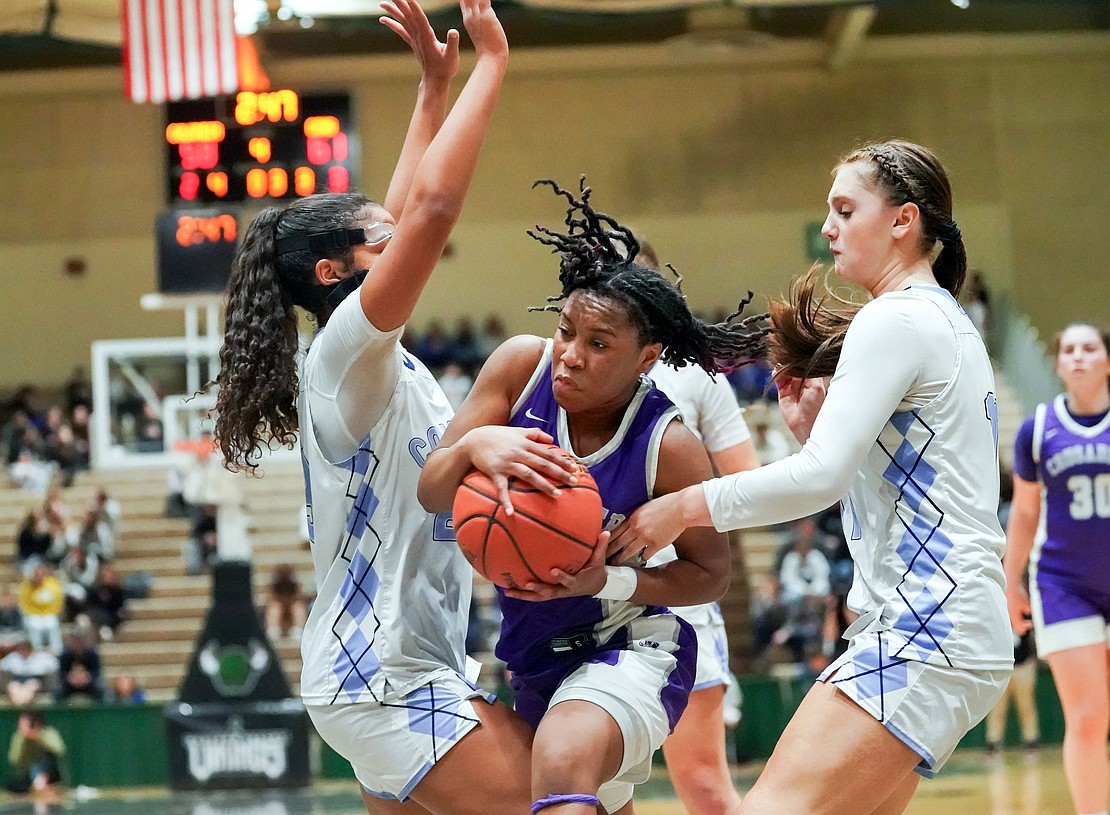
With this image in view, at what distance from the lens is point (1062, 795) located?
7484mm

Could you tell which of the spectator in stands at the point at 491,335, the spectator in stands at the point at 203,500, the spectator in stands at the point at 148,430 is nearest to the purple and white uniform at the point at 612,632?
the spectator in stands at the point at 203,500

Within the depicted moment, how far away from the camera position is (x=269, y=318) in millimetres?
2898

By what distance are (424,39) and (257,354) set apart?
781mm

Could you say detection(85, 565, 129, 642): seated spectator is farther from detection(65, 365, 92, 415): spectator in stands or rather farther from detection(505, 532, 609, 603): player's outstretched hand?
detection(505, 532, 609, 603): player's outstretched hand

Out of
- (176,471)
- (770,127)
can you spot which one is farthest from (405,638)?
(770,127)

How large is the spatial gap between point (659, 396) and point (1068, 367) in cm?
329

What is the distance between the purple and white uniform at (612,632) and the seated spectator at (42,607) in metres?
10.9

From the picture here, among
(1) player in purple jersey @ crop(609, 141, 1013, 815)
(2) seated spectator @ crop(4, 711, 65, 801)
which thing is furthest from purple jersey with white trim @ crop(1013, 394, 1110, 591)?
(2) seated spectator @ crop(4, 711, 65, 801)

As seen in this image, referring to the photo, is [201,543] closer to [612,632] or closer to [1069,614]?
[1069,614]

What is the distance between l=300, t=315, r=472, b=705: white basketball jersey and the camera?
2.70 metres

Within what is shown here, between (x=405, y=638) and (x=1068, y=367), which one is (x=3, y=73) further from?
(x=405, y=638)

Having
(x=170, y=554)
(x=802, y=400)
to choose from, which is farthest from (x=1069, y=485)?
(x=170, y=554)

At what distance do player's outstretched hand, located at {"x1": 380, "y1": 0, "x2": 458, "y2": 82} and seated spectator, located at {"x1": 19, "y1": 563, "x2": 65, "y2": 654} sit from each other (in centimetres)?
1076

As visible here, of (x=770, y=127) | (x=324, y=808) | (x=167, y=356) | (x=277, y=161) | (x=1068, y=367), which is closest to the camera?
(x=1068, y=367)
